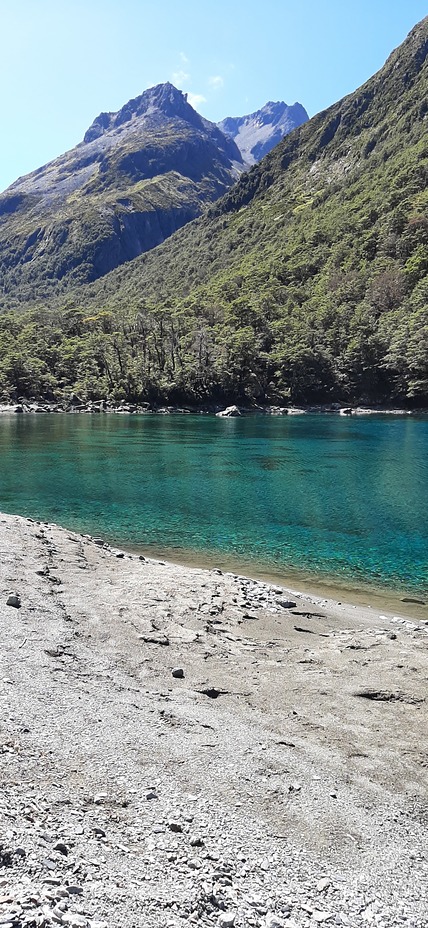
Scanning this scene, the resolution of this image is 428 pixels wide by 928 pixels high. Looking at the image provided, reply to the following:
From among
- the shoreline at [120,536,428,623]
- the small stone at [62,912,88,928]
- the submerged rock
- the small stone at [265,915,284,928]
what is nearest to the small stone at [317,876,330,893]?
the small stone at [265,915,284,928]

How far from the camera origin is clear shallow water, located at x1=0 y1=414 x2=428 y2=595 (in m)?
23.4

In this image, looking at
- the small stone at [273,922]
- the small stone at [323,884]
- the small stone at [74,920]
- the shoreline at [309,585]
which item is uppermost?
the small stone at [74,920]

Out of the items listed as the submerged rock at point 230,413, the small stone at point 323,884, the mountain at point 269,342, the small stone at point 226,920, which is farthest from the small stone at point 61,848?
the mountain at point 269,342

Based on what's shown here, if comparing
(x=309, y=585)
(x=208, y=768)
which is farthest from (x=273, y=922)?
(x=309, y=585)

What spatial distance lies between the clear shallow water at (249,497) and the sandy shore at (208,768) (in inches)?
329

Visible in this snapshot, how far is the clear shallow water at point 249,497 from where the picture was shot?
76.9 ft

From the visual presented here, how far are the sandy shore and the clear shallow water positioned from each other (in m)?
8.35

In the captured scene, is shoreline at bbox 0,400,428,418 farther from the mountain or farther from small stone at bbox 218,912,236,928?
small stone at bbox 218,912,236,928

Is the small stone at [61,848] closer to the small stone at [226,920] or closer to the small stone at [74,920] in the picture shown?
the small stone at [74,920]

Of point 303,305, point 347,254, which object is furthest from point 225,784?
point 347,254

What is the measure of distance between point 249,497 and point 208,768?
87.4ft

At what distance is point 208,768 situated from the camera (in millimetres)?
8008

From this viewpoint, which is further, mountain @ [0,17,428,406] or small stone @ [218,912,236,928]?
mountain @ [0,17,428,406]

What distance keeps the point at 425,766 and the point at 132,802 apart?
15.2 feet
